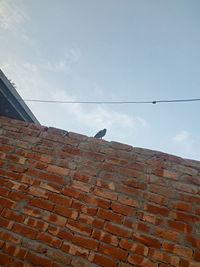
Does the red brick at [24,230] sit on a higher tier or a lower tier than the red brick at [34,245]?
higher

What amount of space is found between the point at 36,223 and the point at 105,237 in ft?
2.13

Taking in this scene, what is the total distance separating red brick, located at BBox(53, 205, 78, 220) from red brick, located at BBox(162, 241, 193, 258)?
31.2 inches

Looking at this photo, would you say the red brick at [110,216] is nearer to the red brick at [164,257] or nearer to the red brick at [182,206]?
the red brick at [164,257]

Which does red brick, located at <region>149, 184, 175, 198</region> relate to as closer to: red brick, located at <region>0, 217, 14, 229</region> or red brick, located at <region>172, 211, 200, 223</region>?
red brick, located at <region>172, 211, 200, 223</region>

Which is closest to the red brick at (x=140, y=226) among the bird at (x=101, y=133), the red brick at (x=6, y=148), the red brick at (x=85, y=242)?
the red brick at (x=85, y=242)

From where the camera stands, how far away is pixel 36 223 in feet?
5.31

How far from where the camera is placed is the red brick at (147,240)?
1438 millimetres

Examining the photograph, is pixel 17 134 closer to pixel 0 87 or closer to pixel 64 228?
pixel 64 228

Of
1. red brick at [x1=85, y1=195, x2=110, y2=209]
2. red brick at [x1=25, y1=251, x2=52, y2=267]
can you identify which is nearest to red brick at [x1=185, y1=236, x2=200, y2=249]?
red brick at [x1=85, y1=195, x2=110, y2=209]

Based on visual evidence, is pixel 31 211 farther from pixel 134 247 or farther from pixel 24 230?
pixel 134 247

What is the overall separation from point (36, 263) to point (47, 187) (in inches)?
24.5

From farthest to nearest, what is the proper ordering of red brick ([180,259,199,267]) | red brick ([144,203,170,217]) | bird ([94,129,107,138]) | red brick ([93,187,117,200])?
bird ([94,129,107,138]) → red brick ([93,187,117,200]) → red brick ([144,203,170,217]) → red brick ([180,259,199,267])

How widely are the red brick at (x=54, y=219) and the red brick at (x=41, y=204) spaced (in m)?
0.05

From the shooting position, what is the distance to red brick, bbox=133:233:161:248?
1438 mm
